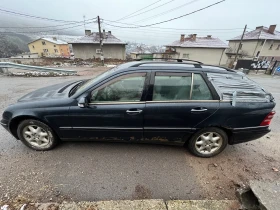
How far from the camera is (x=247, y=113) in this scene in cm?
237

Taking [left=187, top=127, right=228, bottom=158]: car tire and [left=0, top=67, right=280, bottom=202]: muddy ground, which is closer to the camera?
[left=0, top=67, right=280, bottom=202]: muddy ground

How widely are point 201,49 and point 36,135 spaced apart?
32.0m

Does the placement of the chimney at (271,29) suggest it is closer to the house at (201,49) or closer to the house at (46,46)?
the house at (201,49)

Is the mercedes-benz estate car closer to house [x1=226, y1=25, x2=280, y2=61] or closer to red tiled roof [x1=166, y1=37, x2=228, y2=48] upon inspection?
red tiled roof [x1=166, y1=37, x2=228, y2=48]

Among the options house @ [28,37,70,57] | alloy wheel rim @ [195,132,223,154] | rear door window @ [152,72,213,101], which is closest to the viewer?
rear door window @ [152,72,213,101]

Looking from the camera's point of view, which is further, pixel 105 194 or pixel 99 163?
pixel 99 163

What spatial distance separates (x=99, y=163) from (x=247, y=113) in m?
2.54

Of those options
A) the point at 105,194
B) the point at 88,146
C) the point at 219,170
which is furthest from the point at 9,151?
the point at 219,170

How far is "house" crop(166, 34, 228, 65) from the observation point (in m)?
28.9

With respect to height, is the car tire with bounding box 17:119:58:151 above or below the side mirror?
below

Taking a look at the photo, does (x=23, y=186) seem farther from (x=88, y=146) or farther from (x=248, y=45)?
(x=248, y=45)

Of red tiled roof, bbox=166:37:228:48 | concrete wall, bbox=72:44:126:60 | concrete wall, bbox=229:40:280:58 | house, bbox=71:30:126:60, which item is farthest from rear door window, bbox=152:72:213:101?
concrete wall, bbox=229:40:280:58

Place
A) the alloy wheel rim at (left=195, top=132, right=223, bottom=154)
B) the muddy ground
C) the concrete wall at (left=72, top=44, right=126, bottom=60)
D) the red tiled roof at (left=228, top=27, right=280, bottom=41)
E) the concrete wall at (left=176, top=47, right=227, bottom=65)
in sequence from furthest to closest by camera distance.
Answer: the concrete wall at (left=176, top=47, right=227, bottom=65), the red tiled roof at (left=228, top=27, right=280, bottom=41), the concrete wall at (left=72, top=44, right=126, bottom=60), the alloy wheel rim at (left=195, top=132, right=223, bottom=154), the muddy ground

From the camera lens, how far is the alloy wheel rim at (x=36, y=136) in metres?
2.63
